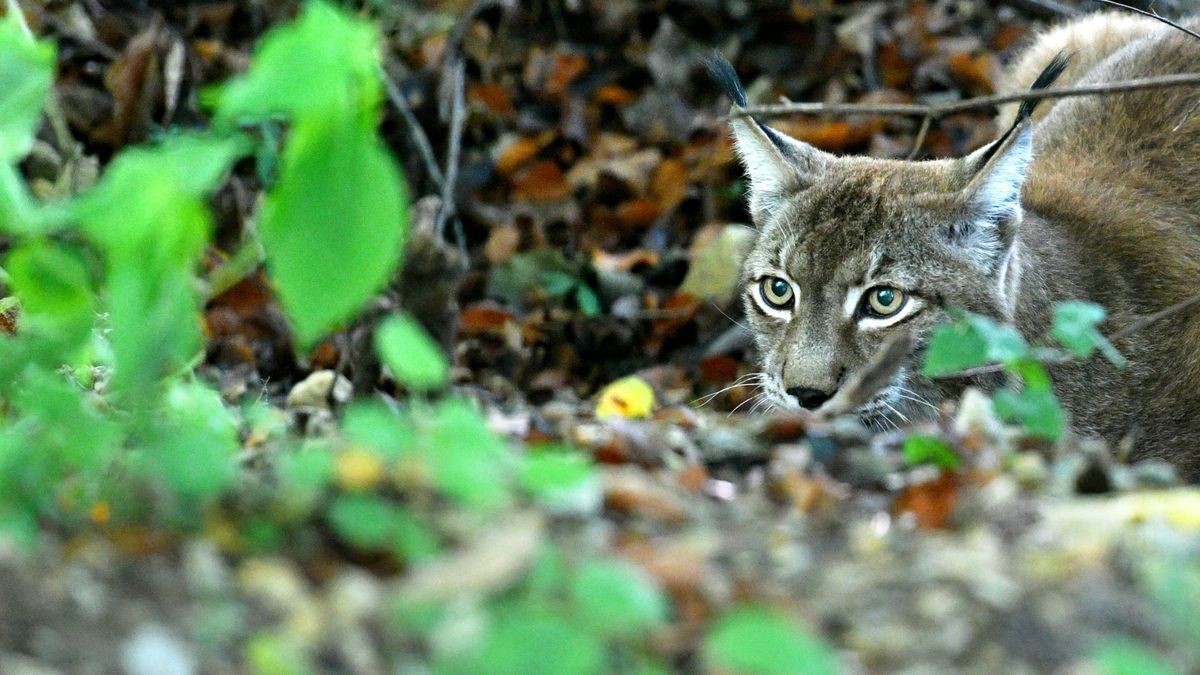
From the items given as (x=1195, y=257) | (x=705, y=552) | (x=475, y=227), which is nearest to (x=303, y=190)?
(x=705, y=552)

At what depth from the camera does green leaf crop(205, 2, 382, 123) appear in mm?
2049

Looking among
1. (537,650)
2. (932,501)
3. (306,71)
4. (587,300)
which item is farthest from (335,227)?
(587,300)

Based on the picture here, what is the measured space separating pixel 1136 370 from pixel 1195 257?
0.49 m

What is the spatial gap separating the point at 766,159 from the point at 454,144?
82.4 inches

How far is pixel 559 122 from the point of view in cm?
723

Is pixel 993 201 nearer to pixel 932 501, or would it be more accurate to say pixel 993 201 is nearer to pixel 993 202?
pixel 993 202

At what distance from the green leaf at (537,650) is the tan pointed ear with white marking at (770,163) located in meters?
3.20

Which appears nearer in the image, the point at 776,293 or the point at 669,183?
the point at 776,293

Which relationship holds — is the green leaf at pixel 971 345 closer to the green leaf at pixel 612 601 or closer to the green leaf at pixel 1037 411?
the green leaf at pixel 1037 411

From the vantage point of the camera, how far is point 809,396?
167 inches

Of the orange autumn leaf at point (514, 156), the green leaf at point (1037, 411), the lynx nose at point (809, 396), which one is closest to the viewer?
the green leaf at point (1037, 411)

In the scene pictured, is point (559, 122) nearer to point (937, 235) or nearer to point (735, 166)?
point (735, 166)

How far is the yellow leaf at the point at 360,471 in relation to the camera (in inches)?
82.9

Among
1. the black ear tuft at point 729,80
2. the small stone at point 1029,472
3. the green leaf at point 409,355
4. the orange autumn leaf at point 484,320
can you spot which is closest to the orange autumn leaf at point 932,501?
the small stone at point 1029,472
